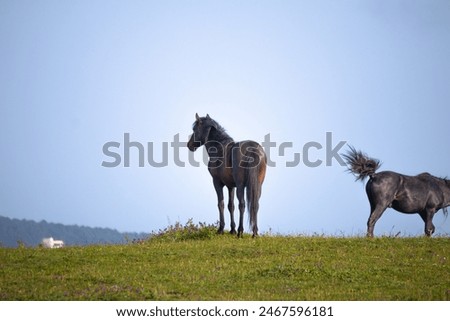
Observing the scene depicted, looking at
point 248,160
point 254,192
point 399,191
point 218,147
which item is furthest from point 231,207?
point 399,191

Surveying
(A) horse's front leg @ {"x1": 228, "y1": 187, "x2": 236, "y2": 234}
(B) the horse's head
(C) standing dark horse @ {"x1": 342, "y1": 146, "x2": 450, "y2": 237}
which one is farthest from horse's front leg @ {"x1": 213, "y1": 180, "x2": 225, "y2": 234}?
(C) standing dark horse @ {"x1": 342, "y1": 146, "x2": 450, "y2": 237}

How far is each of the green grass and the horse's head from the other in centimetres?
362

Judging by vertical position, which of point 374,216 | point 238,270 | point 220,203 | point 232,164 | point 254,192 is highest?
point 232,164

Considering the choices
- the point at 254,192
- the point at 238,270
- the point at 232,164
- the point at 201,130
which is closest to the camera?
the point at 238,270

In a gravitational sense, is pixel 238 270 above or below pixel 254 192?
below

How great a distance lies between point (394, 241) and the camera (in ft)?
62.0

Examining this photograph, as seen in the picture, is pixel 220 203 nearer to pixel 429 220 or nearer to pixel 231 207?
pixel 231 207

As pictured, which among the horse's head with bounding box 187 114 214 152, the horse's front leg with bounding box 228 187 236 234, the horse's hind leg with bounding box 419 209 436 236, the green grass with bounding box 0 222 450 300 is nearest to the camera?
the green grass with bounding box 0 222 450 300

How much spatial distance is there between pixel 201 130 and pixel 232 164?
229cm

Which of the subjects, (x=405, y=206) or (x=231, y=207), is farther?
(x=405, y=206)

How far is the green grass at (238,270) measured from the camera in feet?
43.1

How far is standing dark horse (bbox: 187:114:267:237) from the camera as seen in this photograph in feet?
63.2

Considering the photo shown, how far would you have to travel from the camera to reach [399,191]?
21219mm

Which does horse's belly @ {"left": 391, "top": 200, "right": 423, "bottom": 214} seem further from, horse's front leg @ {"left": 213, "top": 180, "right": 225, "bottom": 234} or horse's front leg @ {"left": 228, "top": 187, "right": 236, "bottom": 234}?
horse's front leg @ {"left": 213, "top": 180, "right": 225, "bottom": 234}
